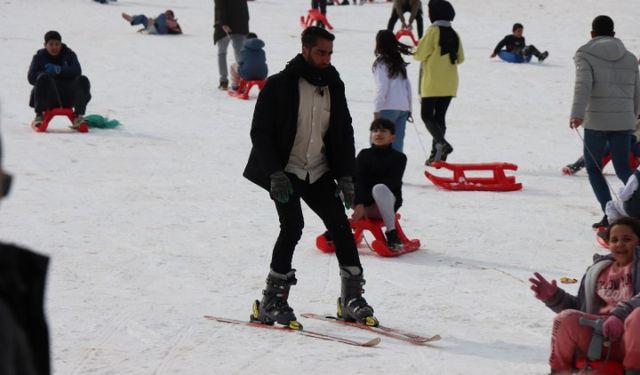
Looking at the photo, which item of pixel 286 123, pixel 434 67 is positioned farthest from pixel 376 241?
pixel 434 67

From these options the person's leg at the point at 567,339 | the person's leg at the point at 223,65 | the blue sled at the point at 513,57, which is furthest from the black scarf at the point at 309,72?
the blue sled at the point at 513,57

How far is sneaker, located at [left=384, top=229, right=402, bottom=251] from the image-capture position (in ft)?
25.6

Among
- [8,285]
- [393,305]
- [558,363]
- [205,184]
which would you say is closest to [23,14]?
[205,184]

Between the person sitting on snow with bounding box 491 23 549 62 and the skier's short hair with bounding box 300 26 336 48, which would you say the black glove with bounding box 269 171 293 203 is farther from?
the person sitting on snow with bounding box 491 23 549 62

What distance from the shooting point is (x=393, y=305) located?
6.57 m

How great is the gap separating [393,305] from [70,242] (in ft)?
7.85

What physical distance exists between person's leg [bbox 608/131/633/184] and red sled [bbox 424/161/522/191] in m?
1.49

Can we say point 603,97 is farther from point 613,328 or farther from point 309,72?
point 613,328

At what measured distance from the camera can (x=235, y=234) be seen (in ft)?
27.5

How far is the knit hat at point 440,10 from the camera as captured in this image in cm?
1098

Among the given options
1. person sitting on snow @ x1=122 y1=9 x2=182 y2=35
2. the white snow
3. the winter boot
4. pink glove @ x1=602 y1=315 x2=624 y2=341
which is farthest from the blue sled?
pink glove @ x1=602 y1=315 x2=624 y2=341

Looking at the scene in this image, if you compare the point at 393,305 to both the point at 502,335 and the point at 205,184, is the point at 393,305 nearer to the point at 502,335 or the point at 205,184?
the point at 502,335

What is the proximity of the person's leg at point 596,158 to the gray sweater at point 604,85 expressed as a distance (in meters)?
0.07

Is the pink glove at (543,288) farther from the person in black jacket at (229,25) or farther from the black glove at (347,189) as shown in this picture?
the person in black jacket at (229,25)
